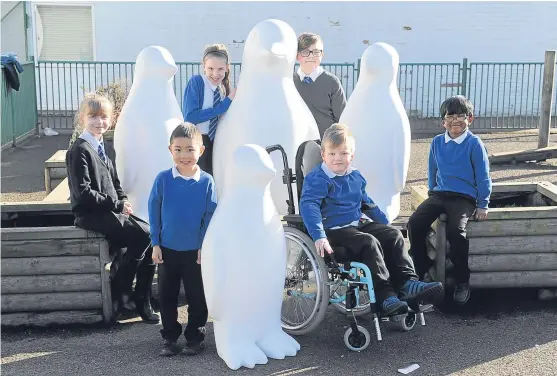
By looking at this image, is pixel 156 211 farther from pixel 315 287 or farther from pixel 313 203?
pixel 315 287

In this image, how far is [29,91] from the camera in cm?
1299

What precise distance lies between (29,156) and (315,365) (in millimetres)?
8353

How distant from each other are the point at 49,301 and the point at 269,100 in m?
1.99

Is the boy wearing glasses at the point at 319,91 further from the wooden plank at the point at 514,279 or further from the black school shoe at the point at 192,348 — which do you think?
the black school shoe at the point at 192,348

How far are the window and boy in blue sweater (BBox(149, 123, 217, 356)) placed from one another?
39.4ft

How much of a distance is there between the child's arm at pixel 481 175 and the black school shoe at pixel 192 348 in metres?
2.14

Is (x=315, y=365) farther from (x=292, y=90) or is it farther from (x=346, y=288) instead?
(x=292, y=90)

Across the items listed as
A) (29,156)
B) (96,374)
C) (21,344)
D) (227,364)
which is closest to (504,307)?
(227,364)

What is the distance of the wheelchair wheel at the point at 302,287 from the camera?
4234 mm

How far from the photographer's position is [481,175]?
499 cm

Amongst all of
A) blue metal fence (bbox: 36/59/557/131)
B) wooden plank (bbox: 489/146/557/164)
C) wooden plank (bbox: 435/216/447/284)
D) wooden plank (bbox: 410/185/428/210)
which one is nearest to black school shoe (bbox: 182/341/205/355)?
wooden plank (bbox: 435/216/447/284)

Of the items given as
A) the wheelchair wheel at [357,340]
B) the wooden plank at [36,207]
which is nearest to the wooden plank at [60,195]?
the wooden plank at [36,207]

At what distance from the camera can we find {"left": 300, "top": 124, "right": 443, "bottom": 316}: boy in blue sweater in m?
4.20

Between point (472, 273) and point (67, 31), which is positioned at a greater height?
point (67, 31)
